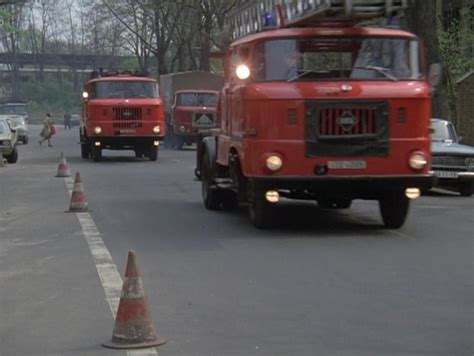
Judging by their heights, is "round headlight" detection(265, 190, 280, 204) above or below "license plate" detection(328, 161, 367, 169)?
below

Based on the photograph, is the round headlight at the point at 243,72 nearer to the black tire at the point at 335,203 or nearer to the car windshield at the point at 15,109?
the black tire at the point at 335,203

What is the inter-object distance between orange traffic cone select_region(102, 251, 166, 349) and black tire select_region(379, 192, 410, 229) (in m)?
7.16

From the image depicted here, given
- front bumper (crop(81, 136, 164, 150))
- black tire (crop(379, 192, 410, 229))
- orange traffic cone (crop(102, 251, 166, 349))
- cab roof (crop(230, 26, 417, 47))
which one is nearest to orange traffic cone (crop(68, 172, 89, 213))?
cab roof (crop(230, 26, 417, 47))

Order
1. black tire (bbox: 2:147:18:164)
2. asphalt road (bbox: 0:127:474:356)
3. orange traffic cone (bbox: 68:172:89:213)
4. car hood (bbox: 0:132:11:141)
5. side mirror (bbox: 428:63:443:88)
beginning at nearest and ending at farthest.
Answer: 1. asphalt road (bbox: 0:127:474:356)
2. side mirror (bbox: 428:63:443:88)
3. orange traffic cone (bbox: 68:172:89:213)
4. car hood (bbox: 0:132:11:141)
5. black tire (bbox: 2:147:18:164)

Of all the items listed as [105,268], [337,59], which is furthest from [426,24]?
[105,268]

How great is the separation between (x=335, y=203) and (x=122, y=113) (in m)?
16.8

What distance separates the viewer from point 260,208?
555 inches

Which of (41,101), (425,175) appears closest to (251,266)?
(425,175)

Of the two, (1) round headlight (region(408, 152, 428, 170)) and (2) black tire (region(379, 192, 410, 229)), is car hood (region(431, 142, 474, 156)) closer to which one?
(2) black tire (region(379, 192, 410, 229))

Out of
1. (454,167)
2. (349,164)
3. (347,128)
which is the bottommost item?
(454,167)

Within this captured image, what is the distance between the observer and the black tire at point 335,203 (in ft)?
53.0

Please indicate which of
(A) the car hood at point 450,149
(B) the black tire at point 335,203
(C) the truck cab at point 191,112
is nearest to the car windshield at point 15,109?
(C) the truck cab at point 191,112

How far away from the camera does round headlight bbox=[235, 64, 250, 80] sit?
46.2ft

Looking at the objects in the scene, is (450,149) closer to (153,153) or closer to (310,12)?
(310,12)
